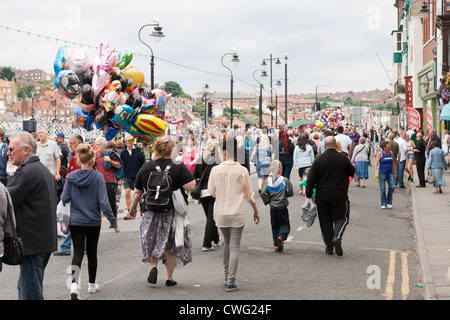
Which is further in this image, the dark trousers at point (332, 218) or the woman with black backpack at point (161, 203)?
the dark trousers at point (332, 218)

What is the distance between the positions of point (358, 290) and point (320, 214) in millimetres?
2468

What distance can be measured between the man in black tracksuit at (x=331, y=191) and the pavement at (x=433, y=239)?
1.29 metres

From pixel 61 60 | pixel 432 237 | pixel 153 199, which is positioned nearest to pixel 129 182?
pixel 61 60

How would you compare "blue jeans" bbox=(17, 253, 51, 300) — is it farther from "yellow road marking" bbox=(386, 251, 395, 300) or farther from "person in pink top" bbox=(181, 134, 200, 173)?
"person in pink top" bbox=(181, 134, 200, 173)

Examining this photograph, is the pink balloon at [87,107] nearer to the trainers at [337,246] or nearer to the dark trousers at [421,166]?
the trainers at [337,246]

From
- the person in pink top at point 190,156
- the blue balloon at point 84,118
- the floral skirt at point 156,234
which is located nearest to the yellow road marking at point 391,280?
the floral skirt at point 156,234

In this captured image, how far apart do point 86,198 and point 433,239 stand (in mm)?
6340

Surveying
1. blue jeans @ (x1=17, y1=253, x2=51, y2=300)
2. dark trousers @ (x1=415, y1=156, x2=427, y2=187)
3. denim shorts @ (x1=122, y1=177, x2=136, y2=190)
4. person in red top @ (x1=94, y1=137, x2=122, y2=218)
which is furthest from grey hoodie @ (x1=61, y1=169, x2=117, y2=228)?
dark trousers @ (x1=415, y1=156, x2=427, y2=187)

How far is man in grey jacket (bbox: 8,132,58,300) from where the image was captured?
230 inches

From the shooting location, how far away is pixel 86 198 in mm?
7566

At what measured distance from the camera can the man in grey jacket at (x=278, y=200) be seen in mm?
10070

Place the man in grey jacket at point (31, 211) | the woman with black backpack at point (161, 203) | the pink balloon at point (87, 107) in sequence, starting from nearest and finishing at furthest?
the man in grey jacket at point (31, 211)
the woman with black backpack at point (161, 203)
the pink balloon at point (87, 107)

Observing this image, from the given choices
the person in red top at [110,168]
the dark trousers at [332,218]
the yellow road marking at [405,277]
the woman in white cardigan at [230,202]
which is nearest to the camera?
the yellow road marking at [405,277]
